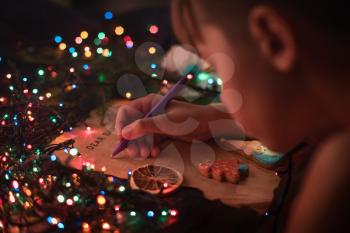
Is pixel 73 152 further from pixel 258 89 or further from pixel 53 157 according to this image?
pixel 258 89

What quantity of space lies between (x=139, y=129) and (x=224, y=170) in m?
0.12

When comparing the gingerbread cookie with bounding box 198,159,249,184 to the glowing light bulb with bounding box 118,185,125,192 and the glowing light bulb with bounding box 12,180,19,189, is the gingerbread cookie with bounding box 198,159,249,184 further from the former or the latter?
the glowing light bulb with bounding box 12,180,19,189

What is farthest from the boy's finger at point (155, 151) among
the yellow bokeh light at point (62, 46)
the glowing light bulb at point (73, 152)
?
the yellow bokeh light at point (62, 46)

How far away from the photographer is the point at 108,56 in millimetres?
636

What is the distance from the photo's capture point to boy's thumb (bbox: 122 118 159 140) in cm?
52

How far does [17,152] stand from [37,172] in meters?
0.06

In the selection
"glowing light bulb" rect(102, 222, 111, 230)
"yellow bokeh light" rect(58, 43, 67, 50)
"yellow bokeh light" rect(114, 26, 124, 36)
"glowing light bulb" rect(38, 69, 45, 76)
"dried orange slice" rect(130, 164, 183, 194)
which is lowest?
"glowing light bulb" rect(102, 222, 111, 230)

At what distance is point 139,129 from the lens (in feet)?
1.73

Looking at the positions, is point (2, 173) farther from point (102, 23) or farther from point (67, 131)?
point (102, 23)

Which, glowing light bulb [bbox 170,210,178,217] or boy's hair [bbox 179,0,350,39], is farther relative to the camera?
glowing light bulb [bbox 170,210,178,217]

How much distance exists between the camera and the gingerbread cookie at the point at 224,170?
53 cm

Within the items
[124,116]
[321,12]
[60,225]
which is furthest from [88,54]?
[321,12]

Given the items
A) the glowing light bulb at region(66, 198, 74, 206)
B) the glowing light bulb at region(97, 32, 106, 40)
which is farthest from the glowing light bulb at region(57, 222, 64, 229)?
the glowing light bulb at region(97, 32, 106, 40)

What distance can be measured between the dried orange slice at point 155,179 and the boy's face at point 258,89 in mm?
131
